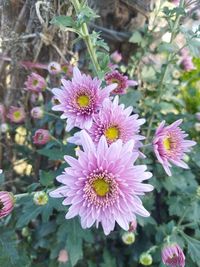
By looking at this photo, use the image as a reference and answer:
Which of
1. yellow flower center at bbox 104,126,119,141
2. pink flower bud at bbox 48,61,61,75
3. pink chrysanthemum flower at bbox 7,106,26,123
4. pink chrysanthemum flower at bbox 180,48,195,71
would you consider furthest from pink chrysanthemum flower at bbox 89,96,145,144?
pink chrysanthemum flower at bbox 180,48,195,71

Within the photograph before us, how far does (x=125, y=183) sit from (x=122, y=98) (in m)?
0.47

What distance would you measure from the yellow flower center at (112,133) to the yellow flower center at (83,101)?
0.08 m

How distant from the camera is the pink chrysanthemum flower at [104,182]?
0.84m

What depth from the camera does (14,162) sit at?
5.26 ft

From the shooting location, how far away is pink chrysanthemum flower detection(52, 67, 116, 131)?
95cm

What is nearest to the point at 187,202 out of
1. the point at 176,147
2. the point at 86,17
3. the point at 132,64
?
the point at 176,147

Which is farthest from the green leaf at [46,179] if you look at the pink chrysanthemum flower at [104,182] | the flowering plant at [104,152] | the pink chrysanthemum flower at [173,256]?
the pink chrysanthemum flower at [173,256]

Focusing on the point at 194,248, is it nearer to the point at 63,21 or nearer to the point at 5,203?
the point at 5,203

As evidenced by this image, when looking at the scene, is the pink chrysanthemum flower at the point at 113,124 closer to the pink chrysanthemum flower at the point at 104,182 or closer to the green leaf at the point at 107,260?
the pink chrysanthemum flower at the point at 104,182

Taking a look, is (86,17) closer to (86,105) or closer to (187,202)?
(86,105)

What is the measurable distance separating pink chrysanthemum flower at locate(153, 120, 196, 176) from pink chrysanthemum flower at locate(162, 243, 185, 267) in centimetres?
21

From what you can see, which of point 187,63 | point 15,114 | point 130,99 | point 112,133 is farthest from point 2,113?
point 187,63

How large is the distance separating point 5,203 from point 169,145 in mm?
392

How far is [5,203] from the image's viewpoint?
977 mm
